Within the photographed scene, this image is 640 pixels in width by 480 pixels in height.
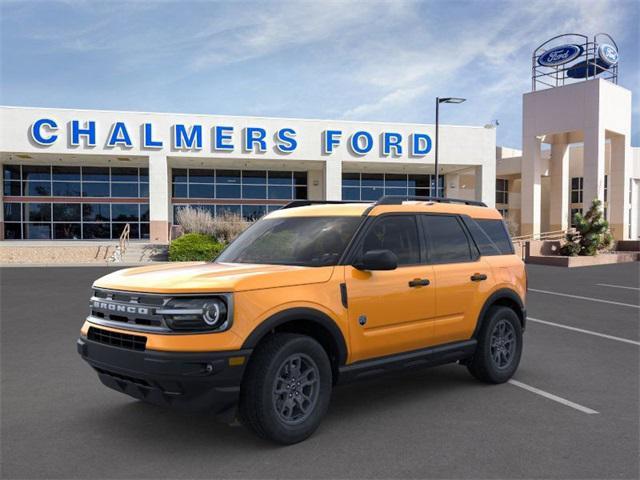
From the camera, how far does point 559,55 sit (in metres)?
37.1

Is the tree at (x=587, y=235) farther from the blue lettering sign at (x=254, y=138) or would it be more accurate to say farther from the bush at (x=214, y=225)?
the blue lettering sign at (x=254, y=138)

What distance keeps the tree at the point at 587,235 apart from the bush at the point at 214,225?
15.5 metres

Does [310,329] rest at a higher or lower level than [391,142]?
lower

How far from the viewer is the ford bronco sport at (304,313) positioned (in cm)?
401

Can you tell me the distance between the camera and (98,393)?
5.70 metres

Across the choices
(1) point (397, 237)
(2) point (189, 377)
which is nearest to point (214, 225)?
(1) point (397, 237)

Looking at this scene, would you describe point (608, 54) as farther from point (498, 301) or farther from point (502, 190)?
point (498, 301)

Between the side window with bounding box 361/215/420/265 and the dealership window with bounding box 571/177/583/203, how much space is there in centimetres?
4647

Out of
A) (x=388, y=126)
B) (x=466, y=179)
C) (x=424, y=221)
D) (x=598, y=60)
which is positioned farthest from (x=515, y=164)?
(x=424, y=221)

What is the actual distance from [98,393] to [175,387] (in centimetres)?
220

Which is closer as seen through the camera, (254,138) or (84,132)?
(84,132)

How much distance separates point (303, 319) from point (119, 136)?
3026cm

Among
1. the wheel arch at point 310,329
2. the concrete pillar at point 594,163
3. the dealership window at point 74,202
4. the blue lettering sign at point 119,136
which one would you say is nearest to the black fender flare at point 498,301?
the wheel arch at point 310,329

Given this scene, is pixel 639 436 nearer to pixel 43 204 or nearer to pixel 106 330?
pixel 106 330
